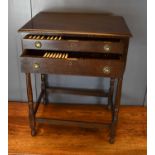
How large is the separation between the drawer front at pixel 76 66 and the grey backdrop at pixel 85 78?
48 centimetres

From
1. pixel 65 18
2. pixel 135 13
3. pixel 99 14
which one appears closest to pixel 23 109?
pixel 65 18

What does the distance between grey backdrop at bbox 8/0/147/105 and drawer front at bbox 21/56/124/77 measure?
483 mm

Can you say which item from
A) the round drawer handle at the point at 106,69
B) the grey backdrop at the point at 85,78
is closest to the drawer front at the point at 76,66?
the round drawer handle at the point at 106,69

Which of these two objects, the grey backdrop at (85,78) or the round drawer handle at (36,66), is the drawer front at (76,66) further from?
the grey backdrop at (85,78)

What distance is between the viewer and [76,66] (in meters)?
1.20

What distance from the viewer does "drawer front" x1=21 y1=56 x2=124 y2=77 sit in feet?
3.89

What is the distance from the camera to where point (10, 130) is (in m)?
1.57

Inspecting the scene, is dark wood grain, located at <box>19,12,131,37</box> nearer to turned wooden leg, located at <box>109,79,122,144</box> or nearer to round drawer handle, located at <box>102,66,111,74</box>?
round drawer handle, located at <box>102,66,111,74</box>

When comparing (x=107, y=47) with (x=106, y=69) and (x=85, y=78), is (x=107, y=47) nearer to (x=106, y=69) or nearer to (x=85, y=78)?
(x=106, y=69)

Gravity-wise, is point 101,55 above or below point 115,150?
above

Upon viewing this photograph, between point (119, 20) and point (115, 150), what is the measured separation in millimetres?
813

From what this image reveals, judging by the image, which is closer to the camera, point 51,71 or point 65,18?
point 51,71
